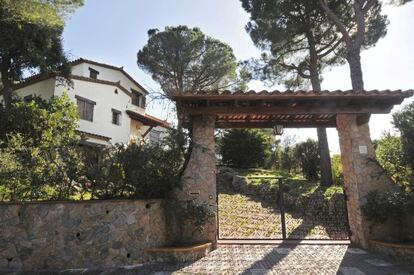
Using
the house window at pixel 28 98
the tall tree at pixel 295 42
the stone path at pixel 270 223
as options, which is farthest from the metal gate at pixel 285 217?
the house window at pixel 28 98

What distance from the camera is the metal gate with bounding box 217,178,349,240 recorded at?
25.0 ft

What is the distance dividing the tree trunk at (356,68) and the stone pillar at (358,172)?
15.5ft

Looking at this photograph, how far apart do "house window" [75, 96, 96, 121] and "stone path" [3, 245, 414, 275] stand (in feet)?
49.3

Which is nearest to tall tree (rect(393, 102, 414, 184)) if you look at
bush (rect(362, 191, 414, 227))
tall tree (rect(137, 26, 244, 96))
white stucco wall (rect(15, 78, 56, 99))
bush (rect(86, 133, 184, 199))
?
bush (rect(362, 191, 414, 227))

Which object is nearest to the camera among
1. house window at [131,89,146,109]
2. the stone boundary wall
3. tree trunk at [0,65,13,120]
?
the stone boundary wall

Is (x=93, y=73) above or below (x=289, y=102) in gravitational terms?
above

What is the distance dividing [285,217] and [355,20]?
359 inches

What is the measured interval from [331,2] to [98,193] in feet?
42.5

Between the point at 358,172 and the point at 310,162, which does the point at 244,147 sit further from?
the point at 358,172

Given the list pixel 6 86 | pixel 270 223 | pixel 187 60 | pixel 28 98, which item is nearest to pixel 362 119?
pixel 270 223

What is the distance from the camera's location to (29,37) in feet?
48.6

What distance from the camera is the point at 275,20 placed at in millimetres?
13906

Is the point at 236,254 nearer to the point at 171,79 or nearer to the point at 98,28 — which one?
the point at 98,28

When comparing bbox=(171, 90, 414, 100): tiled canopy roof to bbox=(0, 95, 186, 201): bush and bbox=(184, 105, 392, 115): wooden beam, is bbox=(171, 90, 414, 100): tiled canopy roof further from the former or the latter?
bbox=(0, 95, 186, 201): bush
